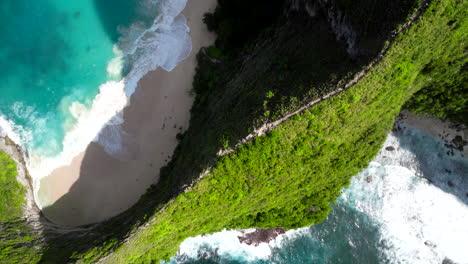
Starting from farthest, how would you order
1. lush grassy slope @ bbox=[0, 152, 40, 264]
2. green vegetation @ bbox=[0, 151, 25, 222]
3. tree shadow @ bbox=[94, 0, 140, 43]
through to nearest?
tree shadow @ bbox=[94, 0, 140, 43] < green vegetation @ bbox=[0, 151, 25, 222] < lush grassy slope @ bbox=[0, 152, 40, 264]

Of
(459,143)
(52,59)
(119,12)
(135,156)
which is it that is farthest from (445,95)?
(52,59)

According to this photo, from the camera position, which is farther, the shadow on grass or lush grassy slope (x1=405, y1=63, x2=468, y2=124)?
lush grassy slope (x1=405, y1=63, x2=468, y2=124)

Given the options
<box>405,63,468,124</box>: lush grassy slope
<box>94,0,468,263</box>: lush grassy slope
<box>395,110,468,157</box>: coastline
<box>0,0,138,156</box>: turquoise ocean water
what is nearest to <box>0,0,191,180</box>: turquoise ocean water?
<box>0,0,138,156</box>: turquoise ocean water

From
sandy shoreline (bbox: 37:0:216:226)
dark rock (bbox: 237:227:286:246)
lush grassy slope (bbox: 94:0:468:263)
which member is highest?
sandy shoreline (bbox: 37:0:216:226)

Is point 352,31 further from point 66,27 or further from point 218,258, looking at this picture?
point 66,27

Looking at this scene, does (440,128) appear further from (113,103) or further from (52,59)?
(52,59)

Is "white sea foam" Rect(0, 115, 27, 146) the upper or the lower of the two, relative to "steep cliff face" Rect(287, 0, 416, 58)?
upper

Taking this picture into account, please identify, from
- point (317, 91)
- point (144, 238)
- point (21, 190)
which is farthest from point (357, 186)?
point (21, 190)

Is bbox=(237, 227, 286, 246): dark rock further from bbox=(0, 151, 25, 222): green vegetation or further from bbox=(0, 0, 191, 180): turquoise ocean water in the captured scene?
bbox=(0, 151, 25, 222): green vegetation
